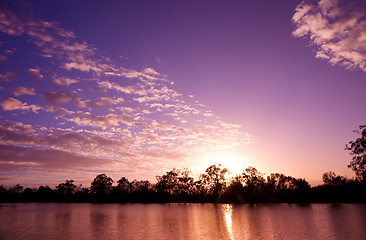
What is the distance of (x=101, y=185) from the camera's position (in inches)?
6634

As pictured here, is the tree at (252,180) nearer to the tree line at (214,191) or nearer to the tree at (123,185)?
the tree line at (214,191)

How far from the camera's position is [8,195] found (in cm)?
18462

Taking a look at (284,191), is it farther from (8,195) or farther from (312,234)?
(8,195)

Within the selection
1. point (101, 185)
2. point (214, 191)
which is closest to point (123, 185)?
Result: point (101, 185)

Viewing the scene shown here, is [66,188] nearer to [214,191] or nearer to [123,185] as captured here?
[123,185]


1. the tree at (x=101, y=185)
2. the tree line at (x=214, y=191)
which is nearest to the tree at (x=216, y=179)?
the tree line at (x=214, y=191)

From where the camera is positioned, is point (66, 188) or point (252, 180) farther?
point (66, 188)

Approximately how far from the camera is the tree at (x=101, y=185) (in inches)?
6629

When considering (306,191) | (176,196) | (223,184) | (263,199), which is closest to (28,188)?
(176,196)

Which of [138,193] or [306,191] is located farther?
[138,193]

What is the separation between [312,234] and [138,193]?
468ft

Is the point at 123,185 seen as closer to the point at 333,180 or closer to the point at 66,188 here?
the point at 66,188

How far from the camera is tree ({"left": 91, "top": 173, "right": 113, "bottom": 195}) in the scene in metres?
168

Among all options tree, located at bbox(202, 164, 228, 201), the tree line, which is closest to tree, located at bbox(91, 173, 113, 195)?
the tree line
